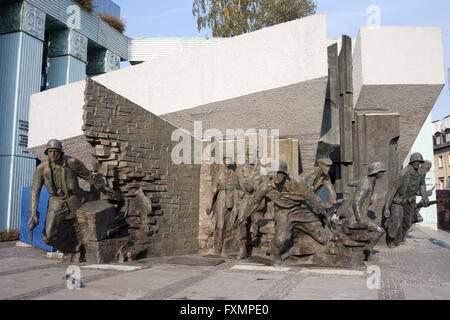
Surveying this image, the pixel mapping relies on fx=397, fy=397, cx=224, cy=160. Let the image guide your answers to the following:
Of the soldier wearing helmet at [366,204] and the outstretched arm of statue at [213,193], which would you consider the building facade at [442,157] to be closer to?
the soldier wearing helmet at [366,204]

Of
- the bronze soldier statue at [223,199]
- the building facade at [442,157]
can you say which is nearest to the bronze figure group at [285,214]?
the bronze soldier statue at [223,199]

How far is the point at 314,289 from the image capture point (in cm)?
448

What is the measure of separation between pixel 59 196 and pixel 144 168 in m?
1.68

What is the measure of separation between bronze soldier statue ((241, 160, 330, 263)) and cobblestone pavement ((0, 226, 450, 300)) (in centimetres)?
64

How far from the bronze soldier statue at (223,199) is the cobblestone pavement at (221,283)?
70.4 inches

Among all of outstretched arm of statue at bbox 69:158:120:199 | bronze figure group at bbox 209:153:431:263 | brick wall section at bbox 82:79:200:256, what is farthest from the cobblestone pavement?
outstretched arm of statue at bbox 69:158:120:199

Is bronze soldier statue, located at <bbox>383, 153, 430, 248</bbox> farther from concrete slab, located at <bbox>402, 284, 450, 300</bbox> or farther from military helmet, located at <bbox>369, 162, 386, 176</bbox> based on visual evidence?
concrete slab, located at <bbox>402, 284, 450, 300</bbox>

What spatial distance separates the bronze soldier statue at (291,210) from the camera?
254 inches

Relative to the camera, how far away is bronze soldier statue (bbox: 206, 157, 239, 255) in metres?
8.58

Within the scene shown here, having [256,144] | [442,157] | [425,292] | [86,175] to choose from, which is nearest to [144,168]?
[86,175]

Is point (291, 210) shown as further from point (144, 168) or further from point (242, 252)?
point (144, 168)

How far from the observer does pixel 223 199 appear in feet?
28.4
